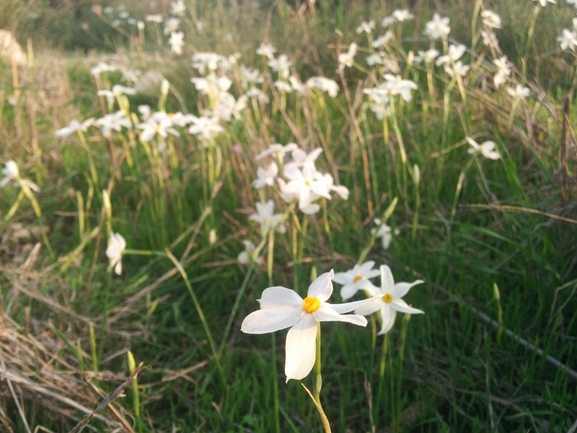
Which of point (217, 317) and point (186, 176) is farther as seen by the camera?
point (186, 176)

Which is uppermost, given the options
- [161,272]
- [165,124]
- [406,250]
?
[165,124]

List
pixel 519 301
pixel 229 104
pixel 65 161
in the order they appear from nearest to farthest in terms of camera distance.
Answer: pixel 519 301
pixel 229 104
pixel 65 161

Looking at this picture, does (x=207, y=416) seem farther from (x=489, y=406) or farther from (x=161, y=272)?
(x=161, y=272)

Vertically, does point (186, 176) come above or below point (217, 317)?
above

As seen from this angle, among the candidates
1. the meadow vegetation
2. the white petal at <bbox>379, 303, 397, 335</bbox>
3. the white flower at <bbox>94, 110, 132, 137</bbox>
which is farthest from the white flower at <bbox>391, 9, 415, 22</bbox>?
the white petal at <bbox>379, 303, 397, 335</bbox>

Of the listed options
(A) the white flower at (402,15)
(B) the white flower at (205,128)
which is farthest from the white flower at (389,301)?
(A) the white flower at (402,15)

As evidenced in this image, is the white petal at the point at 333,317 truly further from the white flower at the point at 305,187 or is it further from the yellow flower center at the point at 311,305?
the white flower at the point at 305,187

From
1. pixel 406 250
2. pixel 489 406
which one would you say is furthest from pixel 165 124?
pixel 489 406

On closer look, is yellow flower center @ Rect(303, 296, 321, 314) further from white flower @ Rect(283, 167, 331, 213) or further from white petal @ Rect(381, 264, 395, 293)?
white flower @ Rect(283, 167, 331, 213)

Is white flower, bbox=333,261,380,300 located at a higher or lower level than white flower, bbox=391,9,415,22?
lower
